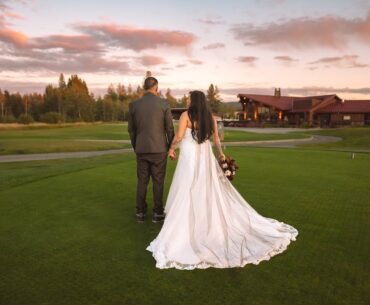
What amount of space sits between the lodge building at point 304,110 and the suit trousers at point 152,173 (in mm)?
61143

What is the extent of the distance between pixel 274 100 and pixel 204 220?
7343 centimetres

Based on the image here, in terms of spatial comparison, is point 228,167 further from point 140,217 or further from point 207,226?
point 140,217

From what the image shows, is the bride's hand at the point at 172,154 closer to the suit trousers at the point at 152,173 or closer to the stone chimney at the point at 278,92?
the suit trousers at the point at 152,173

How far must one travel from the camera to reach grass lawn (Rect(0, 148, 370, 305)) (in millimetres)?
3895

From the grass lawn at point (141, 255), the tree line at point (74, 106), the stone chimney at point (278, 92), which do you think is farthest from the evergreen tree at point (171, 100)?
the grass lawn at point (141, 255)

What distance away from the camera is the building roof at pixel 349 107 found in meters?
67.6

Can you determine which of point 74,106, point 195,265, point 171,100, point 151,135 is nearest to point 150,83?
point 151,135

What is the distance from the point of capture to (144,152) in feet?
21.8

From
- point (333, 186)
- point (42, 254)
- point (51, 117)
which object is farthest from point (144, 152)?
point (51, 117)

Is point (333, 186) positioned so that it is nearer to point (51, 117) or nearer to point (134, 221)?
point (134, 221)

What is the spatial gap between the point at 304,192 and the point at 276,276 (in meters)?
5.09

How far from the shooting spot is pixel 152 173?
687 cm

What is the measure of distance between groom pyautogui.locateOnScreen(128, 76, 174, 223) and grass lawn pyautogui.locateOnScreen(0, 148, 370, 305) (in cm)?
53

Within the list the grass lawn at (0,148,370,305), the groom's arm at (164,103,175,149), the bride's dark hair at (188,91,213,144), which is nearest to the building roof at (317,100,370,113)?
the grass lawn at (0,148,370,305)
